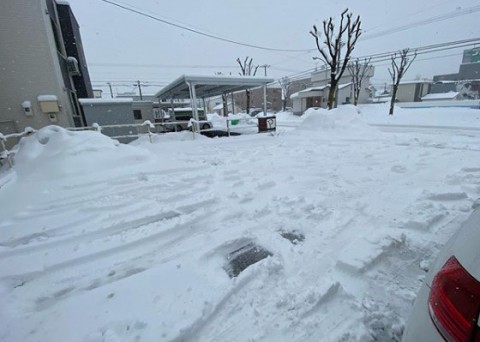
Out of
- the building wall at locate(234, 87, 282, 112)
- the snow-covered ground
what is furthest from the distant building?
the snow-covered ground

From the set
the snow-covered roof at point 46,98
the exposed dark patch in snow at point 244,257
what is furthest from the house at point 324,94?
the exposed dark patch in snow at point 244,257

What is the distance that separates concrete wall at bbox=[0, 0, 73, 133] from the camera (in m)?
8.62

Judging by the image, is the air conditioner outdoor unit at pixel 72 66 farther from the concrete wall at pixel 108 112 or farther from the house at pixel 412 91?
the house at pixel 412 91

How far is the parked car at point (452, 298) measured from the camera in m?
0.76

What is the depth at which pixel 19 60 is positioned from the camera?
8.87 metres

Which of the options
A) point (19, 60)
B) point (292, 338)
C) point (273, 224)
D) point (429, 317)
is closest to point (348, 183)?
point (273, 224)

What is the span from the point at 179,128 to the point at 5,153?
1463 cm

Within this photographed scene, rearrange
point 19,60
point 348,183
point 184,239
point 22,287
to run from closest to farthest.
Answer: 1. point 22,287
2. point 184,239
3. point 348,183
4. point 19,60

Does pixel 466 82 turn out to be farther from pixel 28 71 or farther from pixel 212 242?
pixel 28 71

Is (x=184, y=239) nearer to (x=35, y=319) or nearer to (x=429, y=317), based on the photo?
(x=35, y=319)

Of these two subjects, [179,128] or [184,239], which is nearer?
[184,239]

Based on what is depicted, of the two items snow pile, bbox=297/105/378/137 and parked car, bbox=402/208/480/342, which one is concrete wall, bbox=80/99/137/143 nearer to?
snow pile, bbox=297/105/378/137

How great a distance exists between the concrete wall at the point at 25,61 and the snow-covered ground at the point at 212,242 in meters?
5.12

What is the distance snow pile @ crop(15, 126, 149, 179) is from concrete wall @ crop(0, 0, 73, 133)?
5058mm
